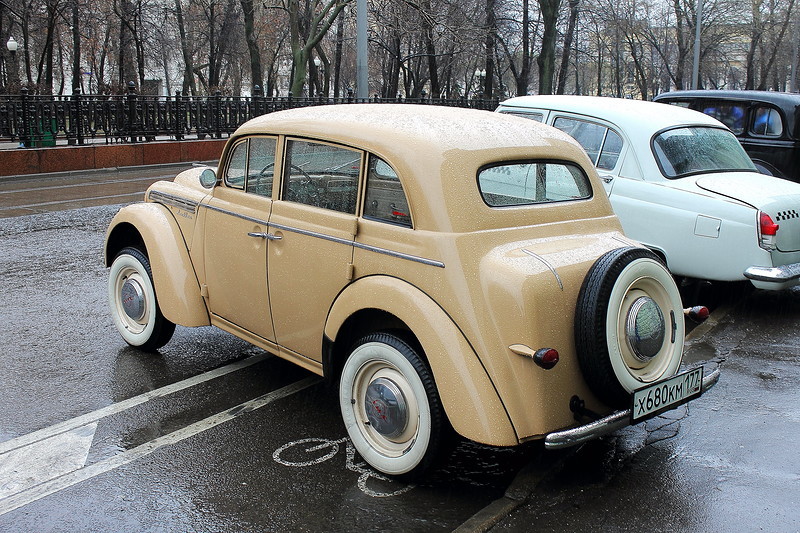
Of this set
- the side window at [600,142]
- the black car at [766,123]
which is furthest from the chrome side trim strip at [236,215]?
the black car at [766,123]

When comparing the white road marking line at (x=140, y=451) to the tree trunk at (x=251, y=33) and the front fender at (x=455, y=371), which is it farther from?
the tree trunk at (x=251, y=33)

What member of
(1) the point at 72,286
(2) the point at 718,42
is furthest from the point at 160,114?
(2) the point at 718,42

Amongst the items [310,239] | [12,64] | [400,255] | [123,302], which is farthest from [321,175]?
[12,64]

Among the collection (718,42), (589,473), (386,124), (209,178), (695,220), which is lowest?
(589,473)

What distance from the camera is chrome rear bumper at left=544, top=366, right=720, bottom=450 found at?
11.1 feet

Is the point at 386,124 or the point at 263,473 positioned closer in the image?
the point at 263,473

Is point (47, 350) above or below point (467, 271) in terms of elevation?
below

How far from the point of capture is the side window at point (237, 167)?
16.3ft

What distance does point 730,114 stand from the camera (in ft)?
35.3

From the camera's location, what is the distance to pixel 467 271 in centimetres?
357

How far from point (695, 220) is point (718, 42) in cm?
5324

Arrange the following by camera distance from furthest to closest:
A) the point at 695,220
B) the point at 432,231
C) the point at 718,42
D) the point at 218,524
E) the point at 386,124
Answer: the point at 718,42 < the point at 695,220 < the point at 386,124 < the point at 432,231 < the point at 218,524

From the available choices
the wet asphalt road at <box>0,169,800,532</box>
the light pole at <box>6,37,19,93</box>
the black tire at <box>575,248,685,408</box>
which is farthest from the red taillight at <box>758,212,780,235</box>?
the light pole at <box>6,37,19,93</box>

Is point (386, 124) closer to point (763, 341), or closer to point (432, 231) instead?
point (432, 231)
